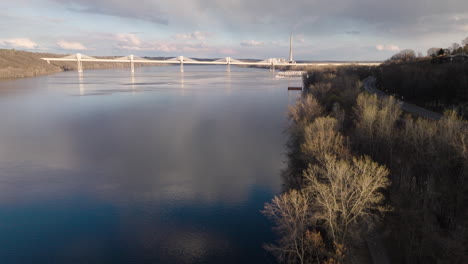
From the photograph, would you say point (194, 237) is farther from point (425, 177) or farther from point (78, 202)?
point (425, 177)

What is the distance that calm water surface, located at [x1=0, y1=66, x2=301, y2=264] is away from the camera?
9570 mm

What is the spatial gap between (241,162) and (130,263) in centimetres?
847

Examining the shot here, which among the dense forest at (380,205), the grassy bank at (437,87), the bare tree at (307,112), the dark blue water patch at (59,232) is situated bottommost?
the dark blue water patch at (59,232)

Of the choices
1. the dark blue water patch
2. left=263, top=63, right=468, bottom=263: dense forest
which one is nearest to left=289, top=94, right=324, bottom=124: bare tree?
left=263, top=63, right=468, bottom=263: dense forest

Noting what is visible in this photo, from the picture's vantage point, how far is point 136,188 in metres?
13.3

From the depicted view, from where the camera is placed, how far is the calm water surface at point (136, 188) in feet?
31.4

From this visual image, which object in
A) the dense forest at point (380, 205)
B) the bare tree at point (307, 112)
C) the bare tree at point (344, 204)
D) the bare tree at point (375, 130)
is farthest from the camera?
the bare tree at point (307, 112)

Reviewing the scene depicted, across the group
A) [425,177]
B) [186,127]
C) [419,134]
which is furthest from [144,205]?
[186,127]

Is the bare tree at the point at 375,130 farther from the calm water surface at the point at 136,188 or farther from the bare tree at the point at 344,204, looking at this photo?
the bare tree at the point at 344,204

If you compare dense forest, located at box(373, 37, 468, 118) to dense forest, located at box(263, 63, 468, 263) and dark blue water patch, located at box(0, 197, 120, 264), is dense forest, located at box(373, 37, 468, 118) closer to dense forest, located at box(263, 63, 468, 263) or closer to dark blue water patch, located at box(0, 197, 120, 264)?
dense forest, located at box(263, 63, 468, 263)

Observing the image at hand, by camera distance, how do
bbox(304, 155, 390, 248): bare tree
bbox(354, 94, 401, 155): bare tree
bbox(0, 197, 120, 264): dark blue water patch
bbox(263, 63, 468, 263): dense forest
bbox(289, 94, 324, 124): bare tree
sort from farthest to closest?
1. bbox(289, 94, 324, 124): bare tree
2. bbox(354, 94, 401, 155): bare tree
3. bbox(0, 197, 120, 264): dark blue water patch
4. bbox(304, 155, 390, 248): bare tree
5. bbox(263, 63, 468, 263): dense forest

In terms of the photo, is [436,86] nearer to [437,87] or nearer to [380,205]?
[437,87]

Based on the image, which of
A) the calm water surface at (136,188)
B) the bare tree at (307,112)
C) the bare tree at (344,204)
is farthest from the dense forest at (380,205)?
the bare tree at (307,112)

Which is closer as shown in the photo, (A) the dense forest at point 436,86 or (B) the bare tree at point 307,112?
(B) the bare tree at point 307,112
